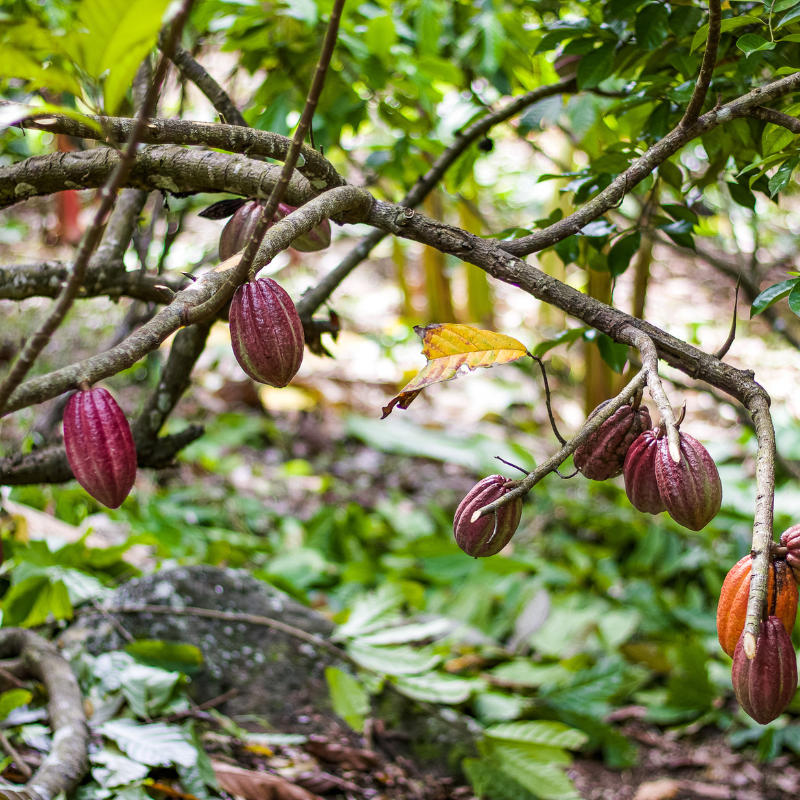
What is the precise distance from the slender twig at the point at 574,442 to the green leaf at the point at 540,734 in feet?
4.17

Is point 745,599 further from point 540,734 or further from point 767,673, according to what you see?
point 540,734

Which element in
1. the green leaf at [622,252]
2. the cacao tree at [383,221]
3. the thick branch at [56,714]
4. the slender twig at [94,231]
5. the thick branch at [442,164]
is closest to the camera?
the slender twig at [94,231]

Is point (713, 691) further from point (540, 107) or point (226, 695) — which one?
point (540, 107)

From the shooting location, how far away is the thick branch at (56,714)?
1110 millimetres

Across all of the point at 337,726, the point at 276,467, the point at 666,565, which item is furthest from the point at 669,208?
the point at 276,467

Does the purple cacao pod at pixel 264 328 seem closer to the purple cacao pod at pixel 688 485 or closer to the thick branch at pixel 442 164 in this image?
the purple cacao pod at pixel 688 485

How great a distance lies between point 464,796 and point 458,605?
0.94m

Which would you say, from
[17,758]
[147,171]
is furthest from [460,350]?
[17,758]

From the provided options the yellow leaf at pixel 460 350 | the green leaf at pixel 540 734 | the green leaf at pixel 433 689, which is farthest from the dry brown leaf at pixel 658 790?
the yellow leaf at pixel 460 350

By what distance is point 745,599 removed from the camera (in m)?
0.73

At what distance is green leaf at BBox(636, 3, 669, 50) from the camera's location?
1.17 meters

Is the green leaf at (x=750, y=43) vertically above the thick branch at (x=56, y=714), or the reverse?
the green leaf at (x=750, y=43)

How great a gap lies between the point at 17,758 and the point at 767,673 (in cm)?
111

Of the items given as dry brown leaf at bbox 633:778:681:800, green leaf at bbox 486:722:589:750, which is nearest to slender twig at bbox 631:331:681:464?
green leaf at bbox 486:722:589:750
